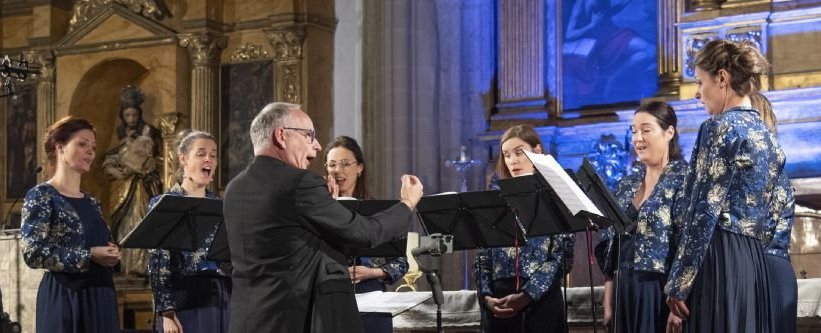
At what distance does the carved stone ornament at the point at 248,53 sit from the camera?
11859 millimetres

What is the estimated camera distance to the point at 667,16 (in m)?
9.62

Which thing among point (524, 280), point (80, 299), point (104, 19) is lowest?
point (80, 299)

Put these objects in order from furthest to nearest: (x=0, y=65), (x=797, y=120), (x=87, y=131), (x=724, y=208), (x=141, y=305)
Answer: (x=141, y=305) → (x=797, y=120) → (x=0, y=65) → (x=87, y=131) → (x=724, y=208)

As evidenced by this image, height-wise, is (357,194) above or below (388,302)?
above

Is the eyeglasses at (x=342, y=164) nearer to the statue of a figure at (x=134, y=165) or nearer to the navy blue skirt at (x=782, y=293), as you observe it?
the navy blue skirt at (x=782, y=293)

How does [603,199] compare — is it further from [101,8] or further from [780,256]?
[101,8]

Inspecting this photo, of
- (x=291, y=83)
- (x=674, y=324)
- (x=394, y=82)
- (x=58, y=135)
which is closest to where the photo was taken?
(x=674, y=324)

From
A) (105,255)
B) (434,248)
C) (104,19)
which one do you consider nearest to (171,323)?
(105,255)

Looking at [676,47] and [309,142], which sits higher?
[676,47]

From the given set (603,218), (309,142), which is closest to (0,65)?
(309,142)

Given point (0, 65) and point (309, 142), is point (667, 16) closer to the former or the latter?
point (0, 65)

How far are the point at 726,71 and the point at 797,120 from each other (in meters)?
4.41

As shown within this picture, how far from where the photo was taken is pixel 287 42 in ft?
38.0

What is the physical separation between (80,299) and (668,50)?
17.8 ft
